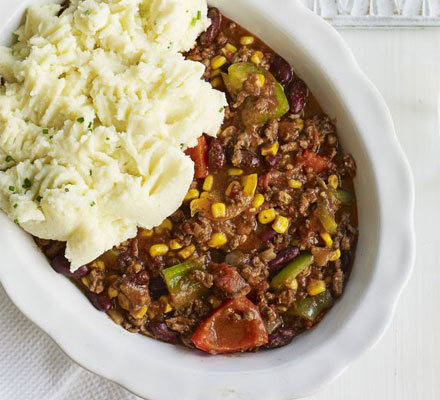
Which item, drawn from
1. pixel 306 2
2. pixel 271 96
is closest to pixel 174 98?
pixel 271 96

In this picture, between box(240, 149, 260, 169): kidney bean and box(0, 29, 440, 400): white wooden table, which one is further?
box(0, 29, 440, 400): white wooden table

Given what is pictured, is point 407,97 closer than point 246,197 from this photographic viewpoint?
No

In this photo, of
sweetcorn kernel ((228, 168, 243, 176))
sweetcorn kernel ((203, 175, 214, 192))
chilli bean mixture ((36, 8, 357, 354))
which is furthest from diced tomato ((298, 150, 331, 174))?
sweetcorn kernel ((203, 175, 214, 192))

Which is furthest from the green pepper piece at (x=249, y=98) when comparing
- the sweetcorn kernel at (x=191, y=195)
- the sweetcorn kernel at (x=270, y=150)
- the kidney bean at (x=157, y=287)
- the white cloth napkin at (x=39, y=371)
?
the white cloth napkin at (x=39, y=371)

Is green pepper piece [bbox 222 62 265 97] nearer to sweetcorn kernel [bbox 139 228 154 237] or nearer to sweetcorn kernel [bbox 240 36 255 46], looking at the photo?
sweetcorn kernel [bbox 240 36 255 46]

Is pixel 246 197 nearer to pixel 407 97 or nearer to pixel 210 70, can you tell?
pixel 210 70

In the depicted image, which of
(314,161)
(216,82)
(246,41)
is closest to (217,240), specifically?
(314,161)

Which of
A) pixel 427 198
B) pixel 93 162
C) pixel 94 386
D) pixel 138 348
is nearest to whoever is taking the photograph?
pixel 93 162

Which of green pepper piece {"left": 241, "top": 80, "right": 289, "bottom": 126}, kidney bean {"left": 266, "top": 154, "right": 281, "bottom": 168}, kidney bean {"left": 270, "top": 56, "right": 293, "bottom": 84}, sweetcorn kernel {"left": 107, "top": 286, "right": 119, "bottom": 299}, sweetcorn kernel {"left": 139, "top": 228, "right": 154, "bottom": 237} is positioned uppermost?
kidney bean {"left": 270, "top": 56, "right": 293, "bottom": 84}
